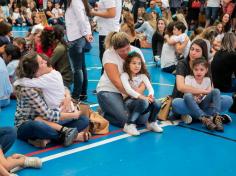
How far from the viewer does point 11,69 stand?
216 inches

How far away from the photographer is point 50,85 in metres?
3.60

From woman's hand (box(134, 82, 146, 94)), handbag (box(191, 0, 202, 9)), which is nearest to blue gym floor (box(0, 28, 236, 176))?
woman's hand (box(134, 82, 146, 94))

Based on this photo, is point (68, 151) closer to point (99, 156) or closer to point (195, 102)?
point (99, 156)

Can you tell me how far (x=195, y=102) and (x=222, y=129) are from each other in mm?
430

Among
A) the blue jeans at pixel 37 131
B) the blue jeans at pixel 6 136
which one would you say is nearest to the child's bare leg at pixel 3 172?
the blue jeans at pixel 6 136

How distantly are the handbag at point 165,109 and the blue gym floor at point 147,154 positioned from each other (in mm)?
161

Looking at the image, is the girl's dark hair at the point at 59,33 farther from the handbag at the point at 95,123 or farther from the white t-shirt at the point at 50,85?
the white t-shirt at the point at 50,85

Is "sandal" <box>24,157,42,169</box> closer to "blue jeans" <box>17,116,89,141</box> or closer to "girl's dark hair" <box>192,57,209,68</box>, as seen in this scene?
"blue jeans" <box>17,116,89,141</box>

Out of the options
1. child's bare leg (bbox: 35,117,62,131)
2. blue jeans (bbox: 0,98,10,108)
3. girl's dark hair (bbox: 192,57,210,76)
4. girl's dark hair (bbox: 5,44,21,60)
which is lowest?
blue jeans (bbox: 0,98,10,108)

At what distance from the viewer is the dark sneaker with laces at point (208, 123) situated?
4.24m

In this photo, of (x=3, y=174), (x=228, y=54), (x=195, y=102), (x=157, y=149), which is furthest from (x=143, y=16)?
(x=3, y=174)

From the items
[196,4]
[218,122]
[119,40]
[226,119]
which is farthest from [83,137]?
[196,4]

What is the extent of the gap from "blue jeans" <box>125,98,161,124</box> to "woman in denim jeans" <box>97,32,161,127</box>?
0.08 ft

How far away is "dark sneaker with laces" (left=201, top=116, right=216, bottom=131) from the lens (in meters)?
4.24
